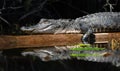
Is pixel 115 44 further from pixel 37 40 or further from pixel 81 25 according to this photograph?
pixel 81 25

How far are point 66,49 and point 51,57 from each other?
2.78 ft

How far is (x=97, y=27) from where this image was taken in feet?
27.5

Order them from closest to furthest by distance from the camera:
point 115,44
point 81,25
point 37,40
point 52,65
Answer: point 52,65 → point 37,40 → point 115,44 → point 81,25

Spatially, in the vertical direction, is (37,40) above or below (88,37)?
above

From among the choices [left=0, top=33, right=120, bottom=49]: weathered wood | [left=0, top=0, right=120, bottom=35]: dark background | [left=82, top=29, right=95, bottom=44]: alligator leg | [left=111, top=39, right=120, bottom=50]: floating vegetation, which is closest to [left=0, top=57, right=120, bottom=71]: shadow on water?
[left=0, top=33, right=120, bottom=49]: weathered wood

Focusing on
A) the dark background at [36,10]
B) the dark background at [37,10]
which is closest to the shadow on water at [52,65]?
the dark background at [36,10]

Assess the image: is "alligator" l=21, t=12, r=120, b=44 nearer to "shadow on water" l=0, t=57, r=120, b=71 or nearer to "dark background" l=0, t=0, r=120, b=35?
"dark background" l=0, t=0, r=120, b=35

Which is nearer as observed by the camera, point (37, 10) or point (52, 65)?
point (52, 65)

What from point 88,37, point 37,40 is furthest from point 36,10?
point 37,40

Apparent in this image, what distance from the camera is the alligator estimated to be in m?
7.75

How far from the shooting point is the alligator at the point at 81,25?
7.75 m

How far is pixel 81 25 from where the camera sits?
8.15 meters

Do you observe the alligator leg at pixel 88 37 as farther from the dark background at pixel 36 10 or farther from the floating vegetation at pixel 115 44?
the dark background at pixel 36 10

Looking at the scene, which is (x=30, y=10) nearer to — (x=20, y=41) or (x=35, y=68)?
(x=20, y=41)
